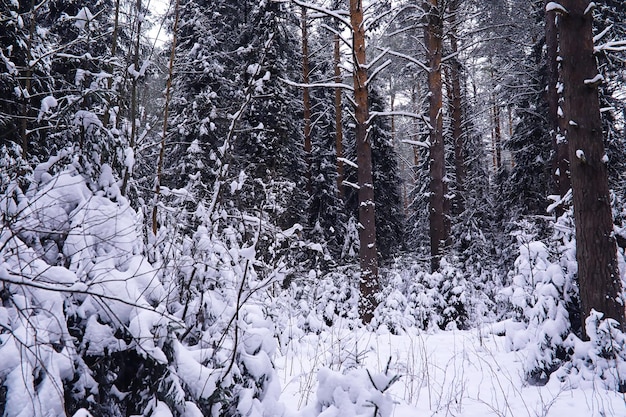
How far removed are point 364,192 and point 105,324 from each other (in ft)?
23.4

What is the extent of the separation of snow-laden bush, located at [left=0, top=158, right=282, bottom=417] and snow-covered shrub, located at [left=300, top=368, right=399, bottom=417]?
350mm

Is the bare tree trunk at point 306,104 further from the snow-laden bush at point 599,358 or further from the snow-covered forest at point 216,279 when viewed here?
the snow-laden bush at point 599,358

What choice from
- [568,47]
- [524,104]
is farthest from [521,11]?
[568,47]

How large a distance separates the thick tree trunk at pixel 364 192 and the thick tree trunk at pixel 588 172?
467cm

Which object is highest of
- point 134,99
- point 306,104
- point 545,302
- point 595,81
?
point 306,104

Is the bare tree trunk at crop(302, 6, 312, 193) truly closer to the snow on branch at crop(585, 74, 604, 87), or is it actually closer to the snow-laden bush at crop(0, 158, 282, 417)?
the snow on branch at crop(585, 74, 604, 87)

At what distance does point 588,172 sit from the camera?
414 centimetres

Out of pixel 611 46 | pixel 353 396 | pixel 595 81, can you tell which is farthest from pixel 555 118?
pixel 353 396

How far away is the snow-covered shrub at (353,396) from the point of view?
79.9 inches

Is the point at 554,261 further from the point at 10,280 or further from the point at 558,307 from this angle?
the point at 10,280

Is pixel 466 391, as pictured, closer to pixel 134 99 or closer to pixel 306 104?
pixel 134 99

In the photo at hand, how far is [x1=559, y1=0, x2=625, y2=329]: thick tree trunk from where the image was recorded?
397cm

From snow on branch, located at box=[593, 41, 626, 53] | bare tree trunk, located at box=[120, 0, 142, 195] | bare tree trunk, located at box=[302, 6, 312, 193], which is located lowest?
bare tree trunk, located at box=[120, 0, 142, 195]

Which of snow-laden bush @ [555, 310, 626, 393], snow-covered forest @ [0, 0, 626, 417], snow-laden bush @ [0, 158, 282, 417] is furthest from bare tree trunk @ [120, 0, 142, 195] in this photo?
snow-laden bush @ [555, 310, 626, 393]
